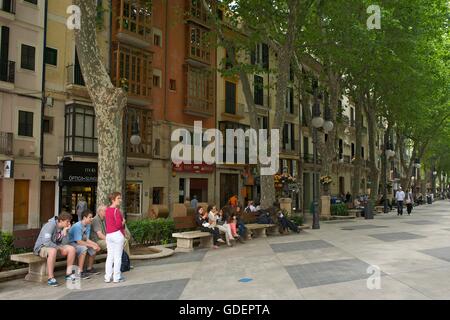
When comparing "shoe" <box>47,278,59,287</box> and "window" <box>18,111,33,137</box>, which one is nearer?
"shoe" <box>47,278,59,287</box>

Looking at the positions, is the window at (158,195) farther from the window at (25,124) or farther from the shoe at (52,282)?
the shoe at (52,282)

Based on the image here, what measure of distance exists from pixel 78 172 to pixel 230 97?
13.4 m

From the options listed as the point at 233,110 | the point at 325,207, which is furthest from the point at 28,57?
the point at 325,207

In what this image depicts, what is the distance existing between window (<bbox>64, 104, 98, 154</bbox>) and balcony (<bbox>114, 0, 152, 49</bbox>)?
15.1 feet

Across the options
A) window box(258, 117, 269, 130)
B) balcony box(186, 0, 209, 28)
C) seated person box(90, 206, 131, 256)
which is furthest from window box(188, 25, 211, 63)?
seated person box(90, 206, 131, 256)

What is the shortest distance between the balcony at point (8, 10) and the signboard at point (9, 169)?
21.2ft

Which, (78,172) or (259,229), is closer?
(259,229)

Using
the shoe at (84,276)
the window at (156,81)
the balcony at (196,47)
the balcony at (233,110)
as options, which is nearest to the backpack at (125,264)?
the shoe at (84,276)

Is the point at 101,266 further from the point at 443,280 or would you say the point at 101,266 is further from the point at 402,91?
the point at 402,91

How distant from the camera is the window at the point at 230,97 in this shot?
3250cm

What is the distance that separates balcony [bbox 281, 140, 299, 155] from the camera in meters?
37.8

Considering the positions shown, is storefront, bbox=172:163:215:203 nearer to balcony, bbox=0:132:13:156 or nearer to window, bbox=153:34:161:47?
window, bbox=153:34:161:47

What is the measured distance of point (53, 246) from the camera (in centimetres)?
849

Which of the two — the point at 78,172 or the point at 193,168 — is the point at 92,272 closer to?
the point at 78,172
